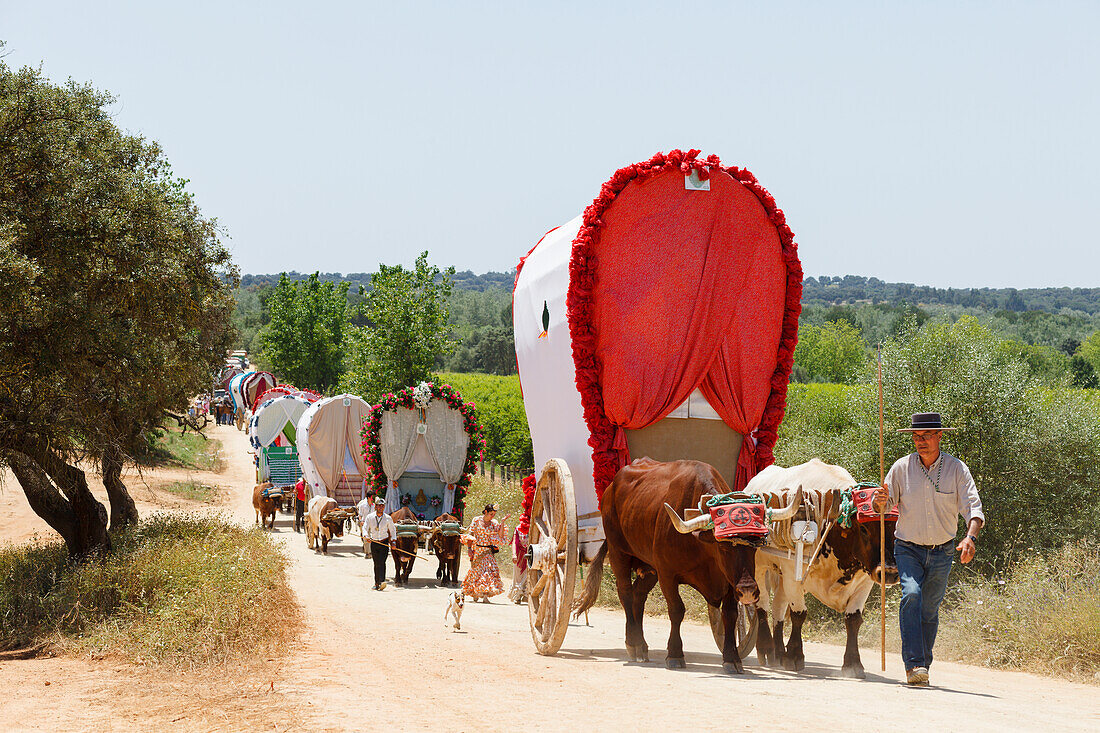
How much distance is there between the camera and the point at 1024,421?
752 inches

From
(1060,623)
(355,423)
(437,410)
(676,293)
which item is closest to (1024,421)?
(1060,623)

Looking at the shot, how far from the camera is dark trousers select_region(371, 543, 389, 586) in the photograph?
19891 millimetres

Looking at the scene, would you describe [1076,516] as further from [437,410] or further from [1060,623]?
[437,410]

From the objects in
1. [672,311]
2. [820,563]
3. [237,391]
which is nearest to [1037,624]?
[820,563]

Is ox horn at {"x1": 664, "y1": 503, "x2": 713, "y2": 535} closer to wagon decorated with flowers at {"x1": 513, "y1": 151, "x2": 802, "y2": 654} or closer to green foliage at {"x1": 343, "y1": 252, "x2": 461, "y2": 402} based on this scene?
wagon decorated with flowers at {"x1": 513, "y1": 151, "x2": 802, "y2": 654}

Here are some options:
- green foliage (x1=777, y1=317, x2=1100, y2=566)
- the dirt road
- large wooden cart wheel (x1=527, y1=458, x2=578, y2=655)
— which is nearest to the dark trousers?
the dirt road

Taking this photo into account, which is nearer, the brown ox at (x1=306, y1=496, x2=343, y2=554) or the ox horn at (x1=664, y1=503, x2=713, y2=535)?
the ox horn at (x1=664, y1=503, x2=713, y2=535)

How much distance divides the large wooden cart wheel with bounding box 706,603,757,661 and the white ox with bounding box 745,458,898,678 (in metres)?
0.32

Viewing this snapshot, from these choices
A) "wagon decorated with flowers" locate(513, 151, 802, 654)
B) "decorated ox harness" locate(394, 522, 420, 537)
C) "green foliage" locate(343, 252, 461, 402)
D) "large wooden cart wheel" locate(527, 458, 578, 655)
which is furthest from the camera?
"green foliage" locate(343, 252, 461, 402)

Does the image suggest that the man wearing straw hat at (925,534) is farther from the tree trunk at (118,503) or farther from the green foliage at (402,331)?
the green foliage at (402,331)

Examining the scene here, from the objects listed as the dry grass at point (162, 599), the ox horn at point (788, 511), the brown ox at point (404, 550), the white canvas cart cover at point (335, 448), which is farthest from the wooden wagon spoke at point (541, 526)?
the white canvas cart cover at point (335, 448)

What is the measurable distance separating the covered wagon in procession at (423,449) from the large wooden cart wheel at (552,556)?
11.8m

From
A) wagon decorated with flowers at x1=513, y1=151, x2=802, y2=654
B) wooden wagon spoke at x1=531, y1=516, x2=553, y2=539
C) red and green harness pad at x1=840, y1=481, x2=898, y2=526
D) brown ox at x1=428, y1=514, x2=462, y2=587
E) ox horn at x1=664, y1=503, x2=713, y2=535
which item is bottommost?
brown ox at x1=428, y1=514, x2=462, y2=587

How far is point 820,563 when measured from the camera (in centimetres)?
1016
